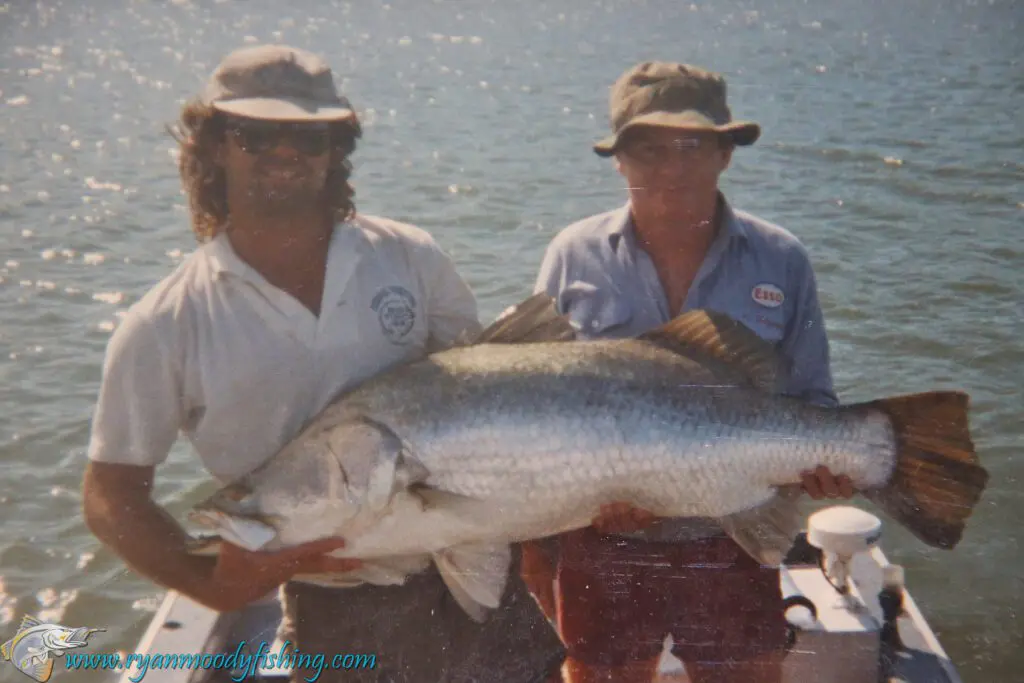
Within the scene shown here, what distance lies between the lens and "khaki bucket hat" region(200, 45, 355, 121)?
10.6 ft

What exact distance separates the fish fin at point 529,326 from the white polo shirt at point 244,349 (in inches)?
10.5

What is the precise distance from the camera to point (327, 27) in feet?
131

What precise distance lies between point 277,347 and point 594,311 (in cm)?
140

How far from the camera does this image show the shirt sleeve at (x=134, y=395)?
310 centimetres

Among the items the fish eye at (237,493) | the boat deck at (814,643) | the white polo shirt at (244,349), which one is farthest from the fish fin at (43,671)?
the fish eye at (237,493)

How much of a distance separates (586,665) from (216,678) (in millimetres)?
1440

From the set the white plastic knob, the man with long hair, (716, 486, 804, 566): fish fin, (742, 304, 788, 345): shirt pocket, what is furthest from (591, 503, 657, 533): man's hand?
the white plastic knob

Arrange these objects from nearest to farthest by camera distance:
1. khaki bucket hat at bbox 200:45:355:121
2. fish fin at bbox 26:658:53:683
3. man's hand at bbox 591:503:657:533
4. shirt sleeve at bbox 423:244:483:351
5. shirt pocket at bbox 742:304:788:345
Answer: khaki bucket hat at bbox 200:45:355:121, man's hand at bbox 591:503:657:533, shirt sleeve at bbox 423:244:483:351, shirt pocket at bbox 742:304:788:345, fish fin at bbox 26:658:53:683

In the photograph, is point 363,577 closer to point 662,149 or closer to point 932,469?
point 932,469

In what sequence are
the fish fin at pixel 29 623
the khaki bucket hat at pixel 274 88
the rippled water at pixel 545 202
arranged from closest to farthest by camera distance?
the khaki bucket hat at pixel 274 88
the fish fin at pixel 29 623
the rippled water at pixel 545 202

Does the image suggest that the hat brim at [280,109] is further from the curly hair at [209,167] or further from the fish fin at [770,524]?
the fish fin at [770,524]

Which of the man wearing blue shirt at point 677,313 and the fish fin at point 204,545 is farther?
the man wearing blue shirt at point 677,313

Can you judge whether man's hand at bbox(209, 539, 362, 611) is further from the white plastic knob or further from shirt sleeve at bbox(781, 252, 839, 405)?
the white plastic knob

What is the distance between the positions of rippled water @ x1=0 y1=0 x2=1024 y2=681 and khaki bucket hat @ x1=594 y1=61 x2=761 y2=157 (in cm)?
361
